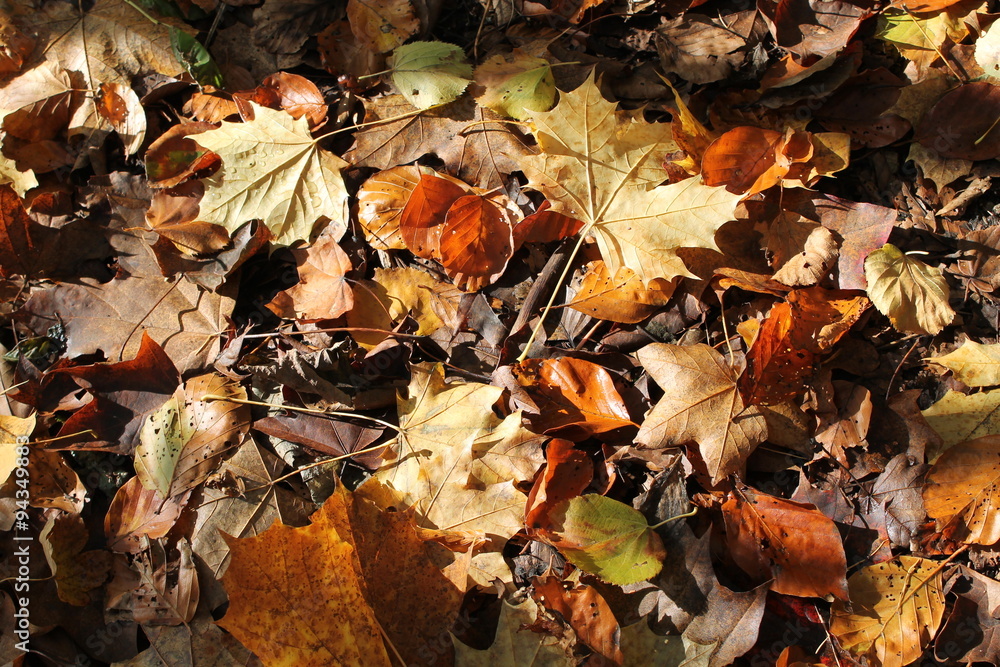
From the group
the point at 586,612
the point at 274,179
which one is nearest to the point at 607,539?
the point at 586,612

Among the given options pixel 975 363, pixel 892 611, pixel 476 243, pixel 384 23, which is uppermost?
pixel 384 23

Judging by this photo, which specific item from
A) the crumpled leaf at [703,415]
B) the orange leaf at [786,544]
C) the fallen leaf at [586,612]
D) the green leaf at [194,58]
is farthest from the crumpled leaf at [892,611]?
the green leaf at [194,58]

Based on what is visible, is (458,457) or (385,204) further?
(385,204)

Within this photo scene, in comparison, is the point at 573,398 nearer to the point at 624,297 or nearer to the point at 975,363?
the point at 624,297

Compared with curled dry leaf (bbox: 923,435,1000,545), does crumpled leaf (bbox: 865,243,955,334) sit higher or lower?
higher

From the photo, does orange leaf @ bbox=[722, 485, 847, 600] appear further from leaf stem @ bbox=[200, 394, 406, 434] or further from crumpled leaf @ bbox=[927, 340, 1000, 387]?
leaf stem @ bbox=[200, 394, 406, 434]

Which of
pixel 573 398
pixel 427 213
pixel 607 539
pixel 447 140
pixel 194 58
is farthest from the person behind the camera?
pixel 194 58

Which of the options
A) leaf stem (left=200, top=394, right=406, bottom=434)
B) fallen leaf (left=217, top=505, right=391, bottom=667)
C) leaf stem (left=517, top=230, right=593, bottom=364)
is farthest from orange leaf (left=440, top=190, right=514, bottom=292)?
fallen leaf (left=217, top=505, right=391, bottom=667)
